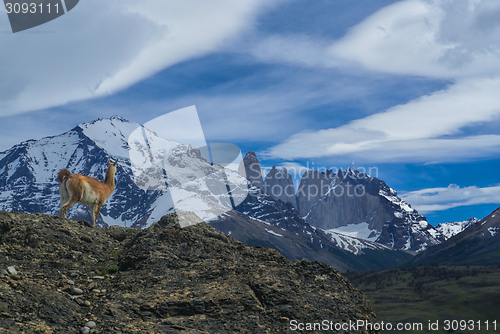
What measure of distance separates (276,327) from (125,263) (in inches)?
255

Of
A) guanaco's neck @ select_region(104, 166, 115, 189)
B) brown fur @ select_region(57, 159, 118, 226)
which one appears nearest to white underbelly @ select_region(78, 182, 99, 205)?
brown fur @ select_region(57, 159, 118, 226)

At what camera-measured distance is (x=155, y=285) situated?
46.3ft

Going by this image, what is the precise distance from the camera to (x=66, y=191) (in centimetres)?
2402

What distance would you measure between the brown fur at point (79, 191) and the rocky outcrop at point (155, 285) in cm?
502

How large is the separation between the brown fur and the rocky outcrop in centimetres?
502

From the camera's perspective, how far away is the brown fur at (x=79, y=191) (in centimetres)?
2375

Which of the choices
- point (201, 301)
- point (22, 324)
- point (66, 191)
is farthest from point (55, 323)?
point (66, 191)

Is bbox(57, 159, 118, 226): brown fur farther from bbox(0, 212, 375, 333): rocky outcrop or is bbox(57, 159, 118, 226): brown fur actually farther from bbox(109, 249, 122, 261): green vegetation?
bbox(109, 249, 122, 261): green vegetation

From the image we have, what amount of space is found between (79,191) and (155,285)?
12170mm

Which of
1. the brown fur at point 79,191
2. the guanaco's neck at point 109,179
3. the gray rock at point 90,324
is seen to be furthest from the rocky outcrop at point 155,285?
the guanaco's neck at point 109,179

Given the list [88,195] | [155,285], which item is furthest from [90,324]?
[88,195]

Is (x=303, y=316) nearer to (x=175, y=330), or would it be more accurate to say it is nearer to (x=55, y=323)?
(x=175, y=330)

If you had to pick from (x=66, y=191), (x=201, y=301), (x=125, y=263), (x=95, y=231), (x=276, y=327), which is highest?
(x=66, y=191)

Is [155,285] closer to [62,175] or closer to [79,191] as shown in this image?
[79,191]
